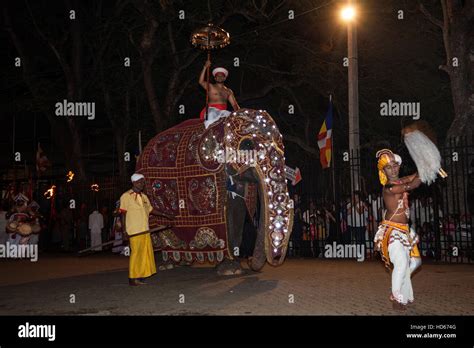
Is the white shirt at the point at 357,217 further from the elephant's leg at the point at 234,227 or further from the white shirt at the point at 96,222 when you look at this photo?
the white shirt at the point at 96,222

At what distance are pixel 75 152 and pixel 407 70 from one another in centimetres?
1204

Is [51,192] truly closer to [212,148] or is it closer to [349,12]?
[212,148]

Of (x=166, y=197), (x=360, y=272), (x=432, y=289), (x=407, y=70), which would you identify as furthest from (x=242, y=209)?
(x=407, y=70)

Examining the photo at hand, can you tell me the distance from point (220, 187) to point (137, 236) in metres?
1.61

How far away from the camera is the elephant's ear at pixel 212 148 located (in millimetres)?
9562

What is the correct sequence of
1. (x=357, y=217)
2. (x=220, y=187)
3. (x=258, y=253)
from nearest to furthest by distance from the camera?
1. (x=220, y=187)
2. (x=258, y=253)
3. (x=357, y=217)

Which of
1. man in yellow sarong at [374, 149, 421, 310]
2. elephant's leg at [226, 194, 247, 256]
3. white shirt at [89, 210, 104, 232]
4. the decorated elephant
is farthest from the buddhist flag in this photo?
man in yellow sarong at [374, 149, 421, 310]

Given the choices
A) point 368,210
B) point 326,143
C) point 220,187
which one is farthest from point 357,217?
point 220,187

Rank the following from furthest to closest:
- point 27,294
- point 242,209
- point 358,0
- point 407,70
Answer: point 407,70
point 358,0
point 242,209
point 27,294

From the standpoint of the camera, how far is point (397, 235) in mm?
6625

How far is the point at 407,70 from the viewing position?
19.7 metres

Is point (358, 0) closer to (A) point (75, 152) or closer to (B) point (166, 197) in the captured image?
(B) point (166, 197)

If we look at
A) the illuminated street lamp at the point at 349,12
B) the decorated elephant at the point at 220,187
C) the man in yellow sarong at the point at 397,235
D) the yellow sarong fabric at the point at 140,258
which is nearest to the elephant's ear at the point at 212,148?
the decorated elephant at the point at 220,187

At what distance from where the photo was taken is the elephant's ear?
956cm
